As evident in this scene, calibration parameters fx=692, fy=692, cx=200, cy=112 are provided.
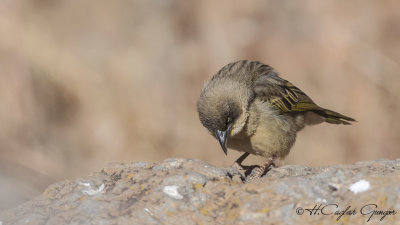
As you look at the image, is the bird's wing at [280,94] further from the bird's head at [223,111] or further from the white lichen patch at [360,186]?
the white lichen patch at [360,186]

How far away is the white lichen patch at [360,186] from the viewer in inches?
173

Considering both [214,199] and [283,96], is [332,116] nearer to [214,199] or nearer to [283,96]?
[283,96]

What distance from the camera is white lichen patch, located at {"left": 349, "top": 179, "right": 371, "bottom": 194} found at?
4399 mm

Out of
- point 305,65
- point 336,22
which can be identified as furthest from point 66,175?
point 336,22

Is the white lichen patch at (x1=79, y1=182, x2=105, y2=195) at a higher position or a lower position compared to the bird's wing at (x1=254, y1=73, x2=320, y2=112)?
lower

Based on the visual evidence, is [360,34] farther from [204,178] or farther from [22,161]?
[204,178]

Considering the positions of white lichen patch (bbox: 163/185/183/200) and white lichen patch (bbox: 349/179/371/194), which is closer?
white lichen patch (bbox: 349/179/371/194)

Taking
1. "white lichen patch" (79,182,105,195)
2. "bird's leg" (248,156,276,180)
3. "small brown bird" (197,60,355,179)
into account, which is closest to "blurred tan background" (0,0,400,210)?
"small brown bird" (197,60,355,179)

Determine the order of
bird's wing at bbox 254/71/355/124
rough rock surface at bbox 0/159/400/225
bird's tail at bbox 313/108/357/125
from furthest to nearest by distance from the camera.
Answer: bird's tail at bbox 313/108/357/125, bird's wing at bbox 254/71/355/124, rough rock surface at bbox 0/159/400/225

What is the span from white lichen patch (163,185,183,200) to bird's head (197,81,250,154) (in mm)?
1944

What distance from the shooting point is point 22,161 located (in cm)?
1036

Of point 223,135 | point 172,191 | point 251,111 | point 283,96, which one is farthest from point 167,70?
point 172,191

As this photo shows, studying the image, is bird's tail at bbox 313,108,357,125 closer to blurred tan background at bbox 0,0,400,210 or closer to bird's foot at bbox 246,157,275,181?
bird's foot at bbox 246,157,275,181

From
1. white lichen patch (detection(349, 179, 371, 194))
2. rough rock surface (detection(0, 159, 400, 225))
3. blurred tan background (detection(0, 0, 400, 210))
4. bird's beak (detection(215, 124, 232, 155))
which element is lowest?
white lichen patch (detection(349, 179, 371, 194))
